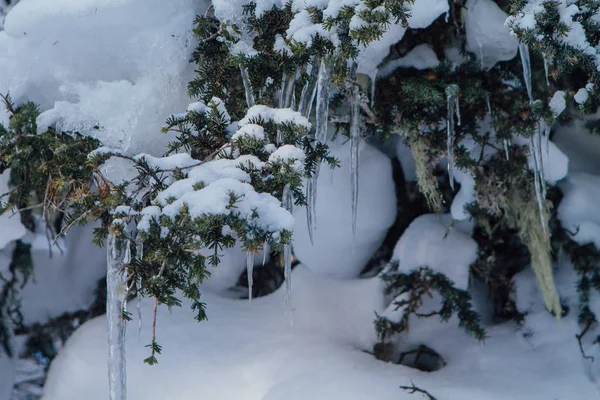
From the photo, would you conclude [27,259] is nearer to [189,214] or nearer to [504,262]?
[189,214]

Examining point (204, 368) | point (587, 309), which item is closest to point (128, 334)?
point (204, 368)

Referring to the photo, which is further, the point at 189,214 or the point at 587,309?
the point at 587,309

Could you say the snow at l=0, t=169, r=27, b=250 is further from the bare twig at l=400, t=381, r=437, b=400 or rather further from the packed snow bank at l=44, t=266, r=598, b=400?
the bare twig at l=400, t=381, r=437, b=400

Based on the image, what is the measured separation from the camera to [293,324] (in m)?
3.59

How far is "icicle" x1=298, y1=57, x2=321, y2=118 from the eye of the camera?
2352 mm

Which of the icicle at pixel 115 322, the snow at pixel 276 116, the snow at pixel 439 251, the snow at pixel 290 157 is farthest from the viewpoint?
the snow at pixel 439 251

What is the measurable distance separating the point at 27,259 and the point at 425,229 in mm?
2476

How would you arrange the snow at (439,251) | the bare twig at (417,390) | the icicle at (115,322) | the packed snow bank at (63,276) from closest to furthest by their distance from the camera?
the icicle at (115,322)
the bare twig at (417,390)
the snow at (439,251)
the packed snow bank at (63,276)

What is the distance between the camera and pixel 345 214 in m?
3.30

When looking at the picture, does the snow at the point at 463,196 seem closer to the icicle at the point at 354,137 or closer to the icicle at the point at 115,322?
the icicle at the point at 354,137

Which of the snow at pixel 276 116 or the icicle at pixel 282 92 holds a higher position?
the icicle at pixel 282 92

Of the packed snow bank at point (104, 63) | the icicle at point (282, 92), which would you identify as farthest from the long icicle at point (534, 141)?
the packed snow bank at point (104, 63)

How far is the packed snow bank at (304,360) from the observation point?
3094 millimetres

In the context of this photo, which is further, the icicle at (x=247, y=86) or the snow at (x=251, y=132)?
the icicle at (x=247, y=86)
